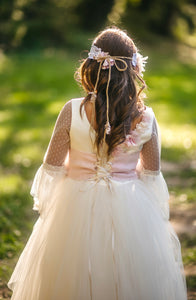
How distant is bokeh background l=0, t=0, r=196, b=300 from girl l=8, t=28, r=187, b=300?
100 cm

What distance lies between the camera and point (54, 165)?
3.12m

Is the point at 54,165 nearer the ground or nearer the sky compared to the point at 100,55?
nearer the ground

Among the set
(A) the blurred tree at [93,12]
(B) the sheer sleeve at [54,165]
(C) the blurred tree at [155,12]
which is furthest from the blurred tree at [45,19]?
(B) the sheer sleeve at [54,165]

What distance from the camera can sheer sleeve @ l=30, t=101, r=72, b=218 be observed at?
3.00 meters

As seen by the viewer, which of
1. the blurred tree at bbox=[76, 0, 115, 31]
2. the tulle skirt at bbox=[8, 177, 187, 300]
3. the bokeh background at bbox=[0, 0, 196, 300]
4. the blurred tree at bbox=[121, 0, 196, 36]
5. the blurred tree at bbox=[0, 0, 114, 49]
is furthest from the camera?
the blurred tree at bbox=[121, 0, 196, 36]

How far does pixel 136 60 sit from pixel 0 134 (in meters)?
6.86

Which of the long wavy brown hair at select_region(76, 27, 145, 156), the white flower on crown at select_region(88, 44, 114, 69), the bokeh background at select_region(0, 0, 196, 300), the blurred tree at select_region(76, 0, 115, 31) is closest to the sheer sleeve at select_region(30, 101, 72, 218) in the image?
the long wavy brown hair at select_region(76, 27, 145, 156)

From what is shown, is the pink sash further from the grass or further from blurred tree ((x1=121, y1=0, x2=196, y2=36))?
blurred tree ((x1=121, y1=0, x2=196, y2=36))

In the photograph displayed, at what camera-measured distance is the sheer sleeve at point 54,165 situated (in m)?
3.00

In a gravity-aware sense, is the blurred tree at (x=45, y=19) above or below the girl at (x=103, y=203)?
above

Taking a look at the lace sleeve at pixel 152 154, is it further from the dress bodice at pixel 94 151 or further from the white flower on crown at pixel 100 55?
the white flower on crown at pixel 100 55

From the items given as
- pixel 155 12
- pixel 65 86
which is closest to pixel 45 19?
pixel 65 86

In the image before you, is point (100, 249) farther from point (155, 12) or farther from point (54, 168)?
point (155, 12)

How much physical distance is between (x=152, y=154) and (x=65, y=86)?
39.0 ft
